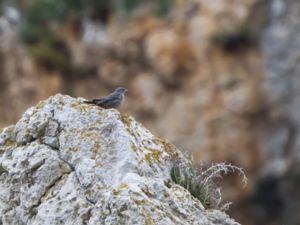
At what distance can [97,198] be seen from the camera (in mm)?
8594

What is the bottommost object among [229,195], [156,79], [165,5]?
[229,195]

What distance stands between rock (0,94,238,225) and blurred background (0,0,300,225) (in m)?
23.5

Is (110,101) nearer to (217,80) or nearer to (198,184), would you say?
(198,184)

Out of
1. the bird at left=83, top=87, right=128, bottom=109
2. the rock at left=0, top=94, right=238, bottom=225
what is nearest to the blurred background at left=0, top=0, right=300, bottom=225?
the bird at left=83, top=87, right=128, bottom=109

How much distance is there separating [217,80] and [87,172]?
83.8 feet

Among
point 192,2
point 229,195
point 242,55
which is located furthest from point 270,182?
Result: point 192,2

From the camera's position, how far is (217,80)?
34.2m

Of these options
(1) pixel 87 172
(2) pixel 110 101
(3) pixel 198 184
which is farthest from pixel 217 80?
(1) pixel 87 172

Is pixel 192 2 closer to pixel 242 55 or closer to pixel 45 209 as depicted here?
pixel 242 55

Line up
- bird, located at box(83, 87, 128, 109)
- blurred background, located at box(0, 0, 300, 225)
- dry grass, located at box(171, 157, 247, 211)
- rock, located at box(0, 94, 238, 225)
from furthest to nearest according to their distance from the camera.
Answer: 1. blurred background, located at box(0, 0, 300, 225)
2. bird, located at box(83, 87, 128, 109)
3. dry grass, located at box(171, 157, 247, 211)
4. rock, located at box(0, 94, 238, 225)

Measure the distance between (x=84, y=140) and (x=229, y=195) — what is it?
962 inches

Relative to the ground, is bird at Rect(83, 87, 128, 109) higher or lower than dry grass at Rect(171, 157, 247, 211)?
higher

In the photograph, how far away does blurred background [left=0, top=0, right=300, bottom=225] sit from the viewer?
33.8 m

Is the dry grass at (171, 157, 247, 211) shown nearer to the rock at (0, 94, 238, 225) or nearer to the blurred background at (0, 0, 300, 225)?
the rock at (0, 94, 238, 225)
